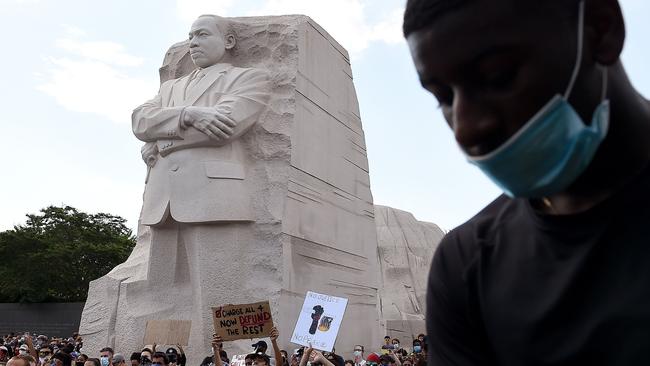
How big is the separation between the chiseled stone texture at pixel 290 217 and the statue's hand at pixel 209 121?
52 centimetres

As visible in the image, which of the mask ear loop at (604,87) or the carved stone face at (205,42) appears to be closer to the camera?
the mask ear loop at (604,87)

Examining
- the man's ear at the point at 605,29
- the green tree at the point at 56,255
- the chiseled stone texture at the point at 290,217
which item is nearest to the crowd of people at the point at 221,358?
the chiseled stone texture at the point at 290,217

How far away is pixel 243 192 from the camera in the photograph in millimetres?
8453

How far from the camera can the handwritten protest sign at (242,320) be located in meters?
5.99

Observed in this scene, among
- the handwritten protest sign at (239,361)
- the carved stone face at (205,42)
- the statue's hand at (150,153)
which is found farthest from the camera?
the carved stone face at (205,42)

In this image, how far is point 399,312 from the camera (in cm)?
2009

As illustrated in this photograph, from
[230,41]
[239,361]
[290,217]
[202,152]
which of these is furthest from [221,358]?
[230,41]

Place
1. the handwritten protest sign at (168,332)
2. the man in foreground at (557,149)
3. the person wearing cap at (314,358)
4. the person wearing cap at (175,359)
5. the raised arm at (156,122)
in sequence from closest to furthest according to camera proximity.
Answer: the man in foreground at (557,149)
the person wearing cap at (314,358)
the person wearing cap at (175,359)
the handwritten protest sign at (168,332)
the raised arm at (156,122)

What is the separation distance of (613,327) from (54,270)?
33.8m

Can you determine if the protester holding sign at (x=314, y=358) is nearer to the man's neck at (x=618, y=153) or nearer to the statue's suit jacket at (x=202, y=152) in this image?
the statue's suit jacket at (x=202, y=152)

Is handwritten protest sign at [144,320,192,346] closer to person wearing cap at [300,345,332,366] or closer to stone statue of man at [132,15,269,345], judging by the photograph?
stone statue of man at [132,15,269,345]

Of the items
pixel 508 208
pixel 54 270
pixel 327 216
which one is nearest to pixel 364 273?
pixel 327 216

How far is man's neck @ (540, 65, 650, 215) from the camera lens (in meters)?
0.89

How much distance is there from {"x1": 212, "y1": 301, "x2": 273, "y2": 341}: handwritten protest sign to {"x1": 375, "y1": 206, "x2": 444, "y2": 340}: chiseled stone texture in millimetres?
12848
